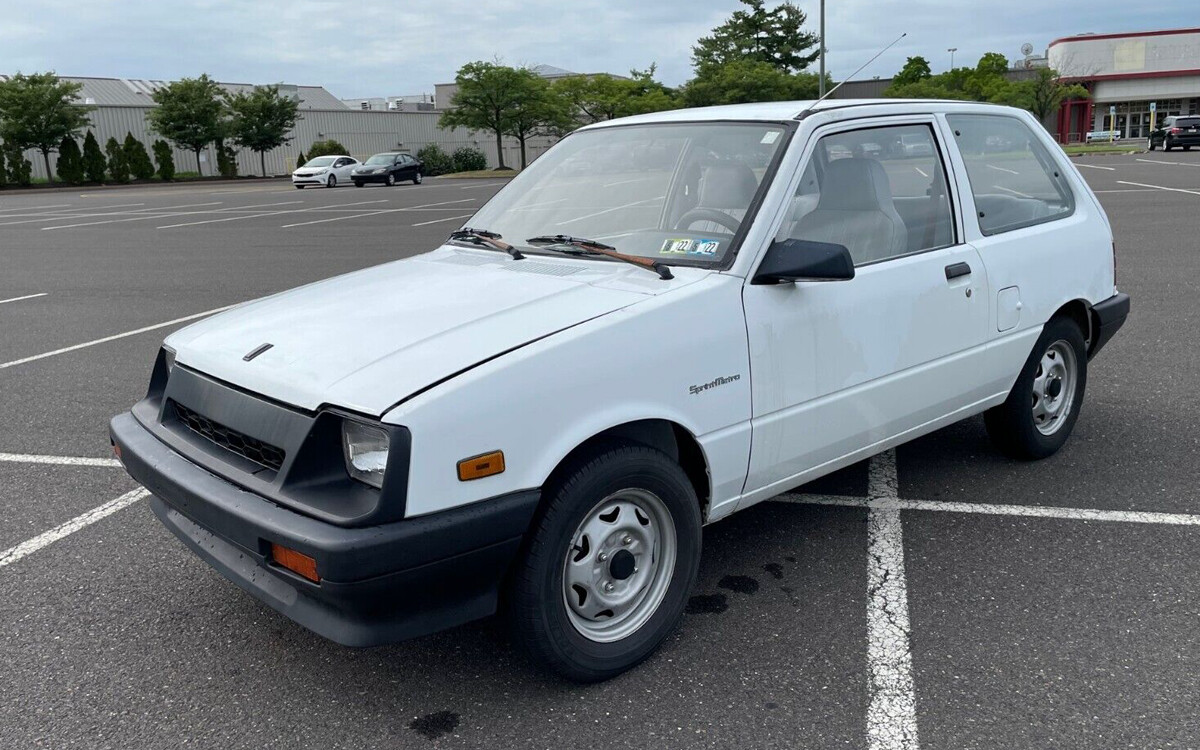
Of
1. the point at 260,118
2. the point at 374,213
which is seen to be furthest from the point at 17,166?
the point at 374,213

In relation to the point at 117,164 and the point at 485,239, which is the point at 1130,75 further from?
the point at 485,239

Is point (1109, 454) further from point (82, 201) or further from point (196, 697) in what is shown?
point (82, 201)

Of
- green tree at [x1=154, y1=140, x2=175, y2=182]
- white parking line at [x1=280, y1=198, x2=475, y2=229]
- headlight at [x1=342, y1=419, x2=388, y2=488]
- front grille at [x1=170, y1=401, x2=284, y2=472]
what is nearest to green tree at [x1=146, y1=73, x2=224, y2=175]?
green tree at [x1=154, y1=140, x2=175, y2=182]

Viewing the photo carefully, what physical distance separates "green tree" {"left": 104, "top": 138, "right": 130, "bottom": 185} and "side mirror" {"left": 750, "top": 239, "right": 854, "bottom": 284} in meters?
51.9

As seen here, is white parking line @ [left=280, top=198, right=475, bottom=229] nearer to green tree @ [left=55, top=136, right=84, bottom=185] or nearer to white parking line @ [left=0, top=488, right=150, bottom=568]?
white parking line @ [left=0, top=488, right=150, bottom=568]

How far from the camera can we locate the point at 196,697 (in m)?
2.96

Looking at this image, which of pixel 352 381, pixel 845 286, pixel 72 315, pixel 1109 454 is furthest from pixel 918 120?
pixel 72 315

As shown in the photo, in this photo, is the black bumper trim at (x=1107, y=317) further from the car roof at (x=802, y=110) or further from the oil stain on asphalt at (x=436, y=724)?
the oil stain on asphalt at (x=436, y=724)

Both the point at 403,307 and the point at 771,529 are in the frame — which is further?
the point at 771,529

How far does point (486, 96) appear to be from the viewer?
5178cm

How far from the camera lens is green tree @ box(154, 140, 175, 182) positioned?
164 ft

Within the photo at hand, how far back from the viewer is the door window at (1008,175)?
13.8ft

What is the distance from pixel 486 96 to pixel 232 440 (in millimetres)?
51168

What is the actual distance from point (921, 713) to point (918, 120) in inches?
93.8
